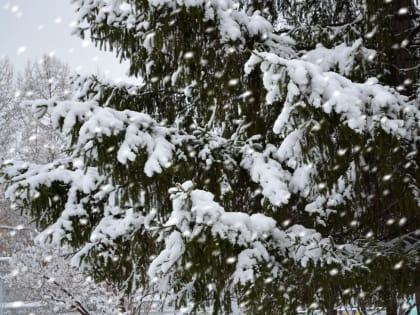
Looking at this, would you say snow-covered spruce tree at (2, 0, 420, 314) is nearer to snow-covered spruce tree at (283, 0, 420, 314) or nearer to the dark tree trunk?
snow-covered spruce tree at (283, 0, 420, 314)

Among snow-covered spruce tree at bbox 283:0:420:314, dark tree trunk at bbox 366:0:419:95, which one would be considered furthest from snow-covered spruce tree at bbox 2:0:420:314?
dark tree trunk at bbox 366:0:419:95

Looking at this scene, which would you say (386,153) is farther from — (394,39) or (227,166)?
(394,39)

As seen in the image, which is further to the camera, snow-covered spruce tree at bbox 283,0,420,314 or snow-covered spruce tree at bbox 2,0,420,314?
snow-covered spruce tree at bbox 283,0,420,314

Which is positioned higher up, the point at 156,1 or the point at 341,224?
the point at 156,1

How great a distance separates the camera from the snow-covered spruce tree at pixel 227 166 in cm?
250

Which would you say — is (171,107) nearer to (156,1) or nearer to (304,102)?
(156,1)

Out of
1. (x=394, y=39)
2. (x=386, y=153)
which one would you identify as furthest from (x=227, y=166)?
(x=394, y=39)

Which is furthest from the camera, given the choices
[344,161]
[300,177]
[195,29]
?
[195,29]

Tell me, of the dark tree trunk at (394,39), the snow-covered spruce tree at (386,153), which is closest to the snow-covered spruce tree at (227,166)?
the snow-covered spruce tree at (386,153)

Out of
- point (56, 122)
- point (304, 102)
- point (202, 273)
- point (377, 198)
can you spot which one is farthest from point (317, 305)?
point (56, 122)

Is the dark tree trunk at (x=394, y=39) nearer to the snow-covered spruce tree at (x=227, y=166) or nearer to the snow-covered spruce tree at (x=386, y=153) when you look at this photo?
the snow-covered spruce tree at (x=386, y=153)

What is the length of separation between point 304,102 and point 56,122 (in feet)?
4.52

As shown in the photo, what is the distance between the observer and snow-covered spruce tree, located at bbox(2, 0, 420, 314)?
250 cm

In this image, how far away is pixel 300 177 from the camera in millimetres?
3221
